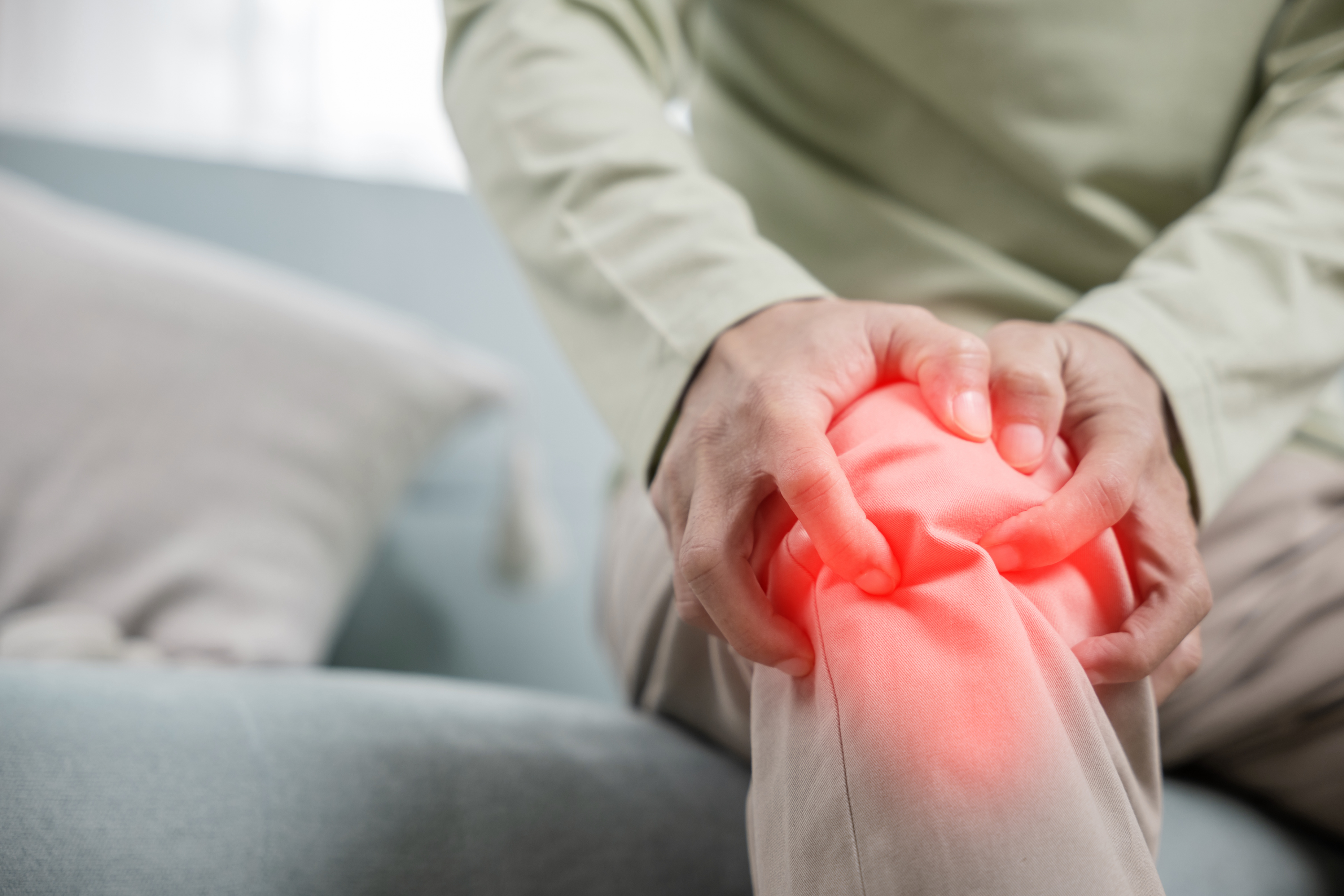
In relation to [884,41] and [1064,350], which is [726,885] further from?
[884,41]

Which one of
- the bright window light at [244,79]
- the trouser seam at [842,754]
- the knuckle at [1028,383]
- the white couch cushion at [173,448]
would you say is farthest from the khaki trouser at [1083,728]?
the bright window light at [244,79]

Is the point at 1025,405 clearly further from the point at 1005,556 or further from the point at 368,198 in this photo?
the point at 368,198

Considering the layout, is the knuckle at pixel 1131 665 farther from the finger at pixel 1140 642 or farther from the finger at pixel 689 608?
the finger at pixel 689 608

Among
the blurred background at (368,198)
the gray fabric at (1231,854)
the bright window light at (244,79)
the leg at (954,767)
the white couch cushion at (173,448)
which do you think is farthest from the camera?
the bright window light at (244,79)

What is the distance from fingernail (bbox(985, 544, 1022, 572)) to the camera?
0.92 ft

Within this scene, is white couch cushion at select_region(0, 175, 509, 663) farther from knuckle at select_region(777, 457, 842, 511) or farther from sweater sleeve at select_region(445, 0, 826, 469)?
knuckle at select_region(777, 457, 842, 511)

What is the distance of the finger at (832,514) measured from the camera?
27cm

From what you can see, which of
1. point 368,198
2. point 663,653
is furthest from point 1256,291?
point 368,198

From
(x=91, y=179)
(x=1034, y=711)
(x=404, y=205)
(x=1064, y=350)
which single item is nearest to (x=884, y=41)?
(x=1064, y=350)

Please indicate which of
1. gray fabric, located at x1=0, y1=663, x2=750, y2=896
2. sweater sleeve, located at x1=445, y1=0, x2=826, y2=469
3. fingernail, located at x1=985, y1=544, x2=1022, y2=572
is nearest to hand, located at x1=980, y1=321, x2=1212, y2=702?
fingernail, located at x1=985, y1=544, x2=1022, y2=572

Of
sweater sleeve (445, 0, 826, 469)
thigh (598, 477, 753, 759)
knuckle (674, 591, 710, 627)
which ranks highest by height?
sweater sleeve (445, 0, 826, 469)

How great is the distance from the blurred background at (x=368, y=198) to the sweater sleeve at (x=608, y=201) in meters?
0.46

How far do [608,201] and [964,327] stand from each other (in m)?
0.22

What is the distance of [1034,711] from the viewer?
0.80ft
